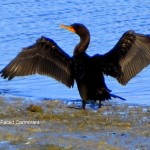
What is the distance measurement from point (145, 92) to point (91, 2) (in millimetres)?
9001

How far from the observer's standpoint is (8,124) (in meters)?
10.8

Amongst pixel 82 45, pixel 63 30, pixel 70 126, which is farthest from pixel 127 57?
pixel 63 30

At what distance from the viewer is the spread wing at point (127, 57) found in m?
12.1

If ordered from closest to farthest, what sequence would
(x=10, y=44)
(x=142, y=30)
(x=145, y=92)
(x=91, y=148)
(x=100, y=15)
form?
(x=91, y=148), (x=145, y=92), (x=10, y=44), (x=142, y=30), (x=100, y=15)

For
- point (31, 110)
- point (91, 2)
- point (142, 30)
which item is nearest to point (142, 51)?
point (31, 110)

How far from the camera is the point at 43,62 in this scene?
1233cm

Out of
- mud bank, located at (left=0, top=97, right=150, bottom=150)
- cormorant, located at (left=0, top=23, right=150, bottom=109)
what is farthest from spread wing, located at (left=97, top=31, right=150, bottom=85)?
mud bank, located at (left=0, top=97, right=150, bottom=150)

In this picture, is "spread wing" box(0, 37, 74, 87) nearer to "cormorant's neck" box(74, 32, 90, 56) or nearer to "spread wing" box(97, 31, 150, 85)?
"cormorant's neck" box(74, 32, 90, 56)

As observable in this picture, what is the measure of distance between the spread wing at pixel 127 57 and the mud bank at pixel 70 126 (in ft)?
1.70

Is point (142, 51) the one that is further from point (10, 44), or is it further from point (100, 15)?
point (100, 15)

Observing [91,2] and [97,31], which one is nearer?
[97,31]

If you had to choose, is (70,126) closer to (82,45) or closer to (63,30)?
(82,45)

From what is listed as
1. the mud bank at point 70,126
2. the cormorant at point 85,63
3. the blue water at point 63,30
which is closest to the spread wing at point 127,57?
the cormorant at point 85,63

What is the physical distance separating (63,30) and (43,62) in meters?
Answer: 6.68
